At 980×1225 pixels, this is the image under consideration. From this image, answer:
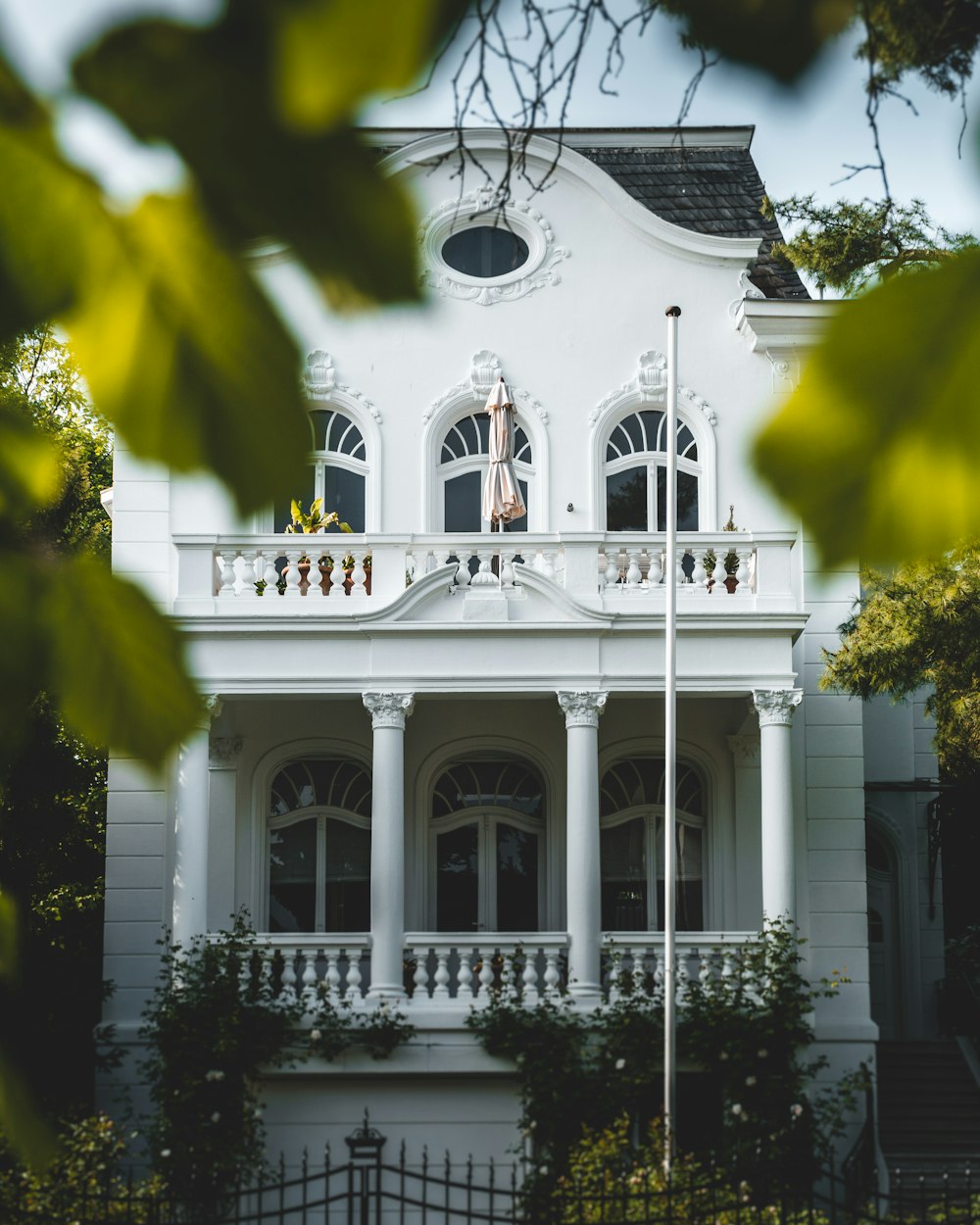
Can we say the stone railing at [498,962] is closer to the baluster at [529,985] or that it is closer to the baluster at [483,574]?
the baluster at [529,985]

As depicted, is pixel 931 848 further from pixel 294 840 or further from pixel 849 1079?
pixel 294 840

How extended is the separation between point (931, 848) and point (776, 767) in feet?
17.8

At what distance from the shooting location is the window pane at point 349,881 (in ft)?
49.6

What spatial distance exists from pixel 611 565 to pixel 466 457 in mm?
2260

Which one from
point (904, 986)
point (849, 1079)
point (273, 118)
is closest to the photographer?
point (273, 118)

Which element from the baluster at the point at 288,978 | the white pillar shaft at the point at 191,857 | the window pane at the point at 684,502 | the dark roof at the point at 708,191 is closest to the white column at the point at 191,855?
the white pillar shaft at the point at 191,857

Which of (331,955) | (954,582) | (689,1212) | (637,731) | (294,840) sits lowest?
(689,1212)

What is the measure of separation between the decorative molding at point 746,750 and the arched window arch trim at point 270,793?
3651 mm

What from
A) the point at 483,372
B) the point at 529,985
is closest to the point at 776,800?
the point at 529,985

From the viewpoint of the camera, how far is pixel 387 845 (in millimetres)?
13383

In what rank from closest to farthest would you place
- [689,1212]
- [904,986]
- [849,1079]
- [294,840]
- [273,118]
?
[273,118] → [689,1212] → [849,1079] → [294,840] → [904,986]

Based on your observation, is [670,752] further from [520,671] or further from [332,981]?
[332,981]

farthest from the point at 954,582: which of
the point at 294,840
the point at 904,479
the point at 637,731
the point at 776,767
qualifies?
the point at 904,479

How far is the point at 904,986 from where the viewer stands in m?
18.1
